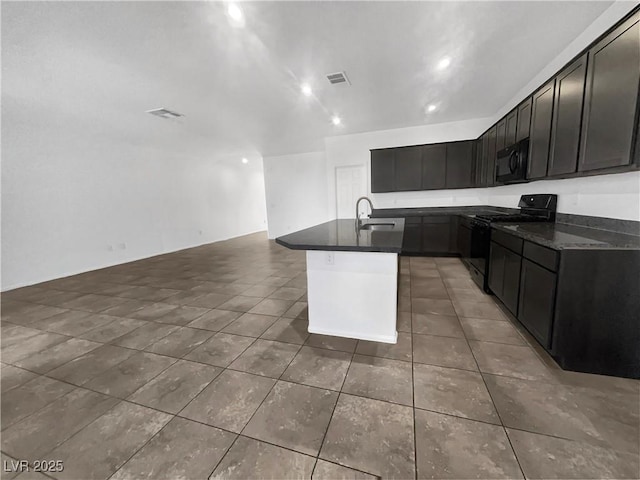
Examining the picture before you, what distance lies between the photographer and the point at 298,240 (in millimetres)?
2109

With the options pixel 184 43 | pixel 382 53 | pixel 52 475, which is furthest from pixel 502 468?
pixel 184 43

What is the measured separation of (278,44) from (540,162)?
2.99m

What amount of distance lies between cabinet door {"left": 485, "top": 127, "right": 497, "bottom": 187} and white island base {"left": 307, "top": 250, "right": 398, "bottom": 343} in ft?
10.2

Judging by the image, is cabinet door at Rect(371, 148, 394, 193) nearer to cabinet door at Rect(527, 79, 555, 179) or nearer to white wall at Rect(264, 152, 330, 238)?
white wall at Rect(264, 152, 330, 238)

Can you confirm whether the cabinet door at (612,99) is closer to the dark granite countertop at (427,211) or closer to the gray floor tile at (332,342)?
the gray floor tile at (332,342)

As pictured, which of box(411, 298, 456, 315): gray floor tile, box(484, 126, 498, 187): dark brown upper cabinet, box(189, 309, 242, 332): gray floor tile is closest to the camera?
box(189, 309, 242, 332): gray floor tile

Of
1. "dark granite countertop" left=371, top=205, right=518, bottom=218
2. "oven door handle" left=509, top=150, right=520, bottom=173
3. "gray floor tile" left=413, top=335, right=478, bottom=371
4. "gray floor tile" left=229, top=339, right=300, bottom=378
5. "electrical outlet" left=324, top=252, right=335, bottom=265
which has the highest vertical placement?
"oven door handle" left=509, top=150, right=520, bottom=173

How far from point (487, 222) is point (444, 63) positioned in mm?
1936

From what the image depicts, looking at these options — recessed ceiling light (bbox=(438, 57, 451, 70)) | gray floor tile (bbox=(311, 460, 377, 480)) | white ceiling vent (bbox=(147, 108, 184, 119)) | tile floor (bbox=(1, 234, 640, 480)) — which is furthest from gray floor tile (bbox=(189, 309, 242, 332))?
recessed ceiling light (bbox=(438, 57, 451, 70))

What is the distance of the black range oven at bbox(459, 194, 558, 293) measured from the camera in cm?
296

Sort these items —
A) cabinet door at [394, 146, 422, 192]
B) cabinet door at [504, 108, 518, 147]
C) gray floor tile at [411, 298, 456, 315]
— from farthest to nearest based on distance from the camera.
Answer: cabinet door at [394, 146, 422, 192] → cabinet door at [504, 108, 518, 147] → gray floor tile at [411, 298, 456, 315]

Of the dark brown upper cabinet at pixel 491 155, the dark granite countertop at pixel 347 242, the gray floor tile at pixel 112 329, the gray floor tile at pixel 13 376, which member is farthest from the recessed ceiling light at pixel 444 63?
the gray floor tile at pixel 13 376

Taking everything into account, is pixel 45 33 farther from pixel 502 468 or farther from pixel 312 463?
pixel 502 468

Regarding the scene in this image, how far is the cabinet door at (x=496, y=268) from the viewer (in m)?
2.67
